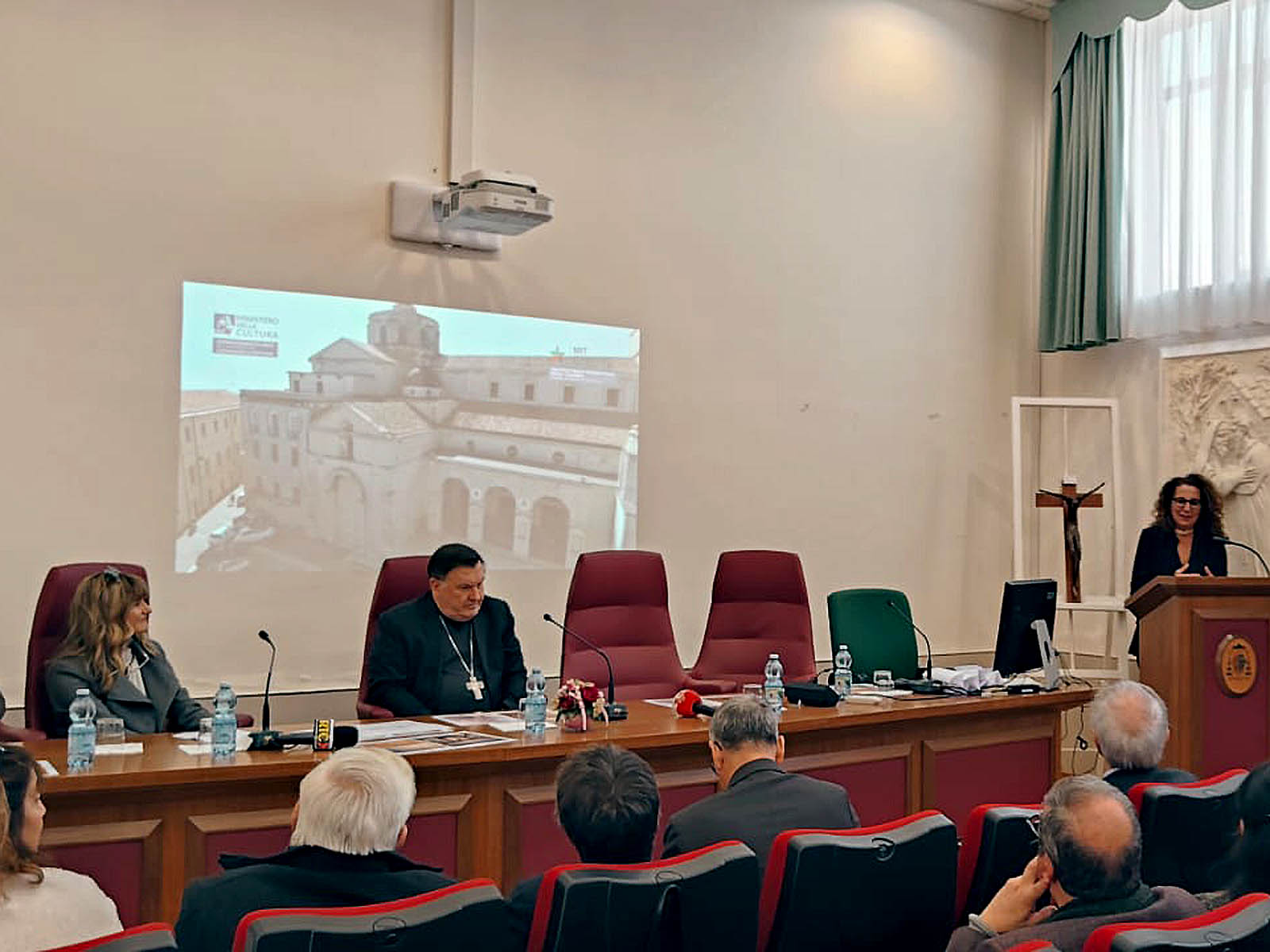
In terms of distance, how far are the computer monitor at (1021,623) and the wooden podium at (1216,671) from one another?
57 centimetres

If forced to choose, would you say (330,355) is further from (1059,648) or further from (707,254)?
(1059,648)

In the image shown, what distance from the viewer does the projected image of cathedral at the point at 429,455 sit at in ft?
18.1

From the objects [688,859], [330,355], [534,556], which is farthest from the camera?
[534,556]

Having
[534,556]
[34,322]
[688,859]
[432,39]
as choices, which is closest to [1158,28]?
[432,39]

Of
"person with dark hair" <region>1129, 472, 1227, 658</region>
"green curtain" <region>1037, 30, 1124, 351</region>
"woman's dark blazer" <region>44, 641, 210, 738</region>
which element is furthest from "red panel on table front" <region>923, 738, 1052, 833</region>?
"green curtain" <region>1037, 30, 1124, 351</region>

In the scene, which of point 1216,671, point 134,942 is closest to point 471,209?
point 1216,671

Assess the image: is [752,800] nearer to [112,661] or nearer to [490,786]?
[490,786]

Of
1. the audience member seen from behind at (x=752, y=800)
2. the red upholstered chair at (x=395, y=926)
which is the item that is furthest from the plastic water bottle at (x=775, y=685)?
the red upholstered chair at (x=395, y=926)

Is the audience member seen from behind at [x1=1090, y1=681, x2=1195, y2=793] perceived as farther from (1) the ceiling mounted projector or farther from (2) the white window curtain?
(2) the white window curtain

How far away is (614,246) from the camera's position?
252 inches

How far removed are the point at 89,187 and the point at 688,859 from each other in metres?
4.12

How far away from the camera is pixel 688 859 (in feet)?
6.82

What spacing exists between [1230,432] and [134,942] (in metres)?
6.35

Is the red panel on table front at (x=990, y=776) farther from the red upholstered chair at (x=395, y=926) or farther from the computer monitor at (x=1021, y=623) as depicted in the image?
the red upholstered chair at (x=395, y=926)
